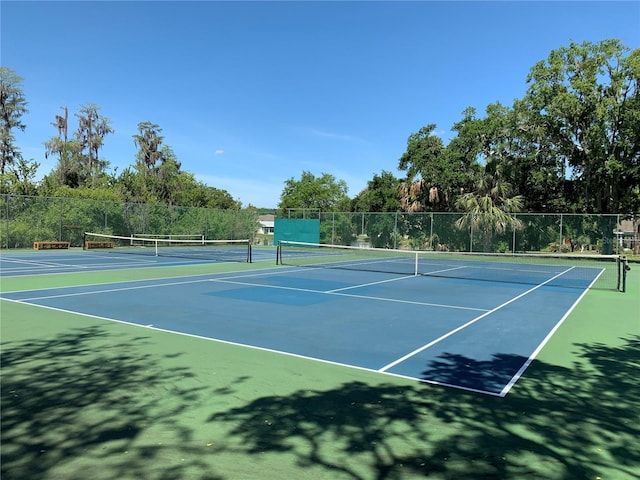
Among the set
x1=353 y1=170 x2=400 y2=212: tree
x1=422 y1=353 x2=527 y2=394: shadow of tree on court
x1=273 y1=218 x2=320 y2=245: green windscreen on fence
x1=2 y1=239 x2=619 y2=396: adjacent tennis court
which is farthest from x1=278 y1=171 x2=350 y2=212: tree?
x1=422 y1=353 x2=527 y2=394: shadow of tree on court

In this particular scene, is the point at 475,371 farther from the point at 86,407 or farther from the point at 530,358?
the point at 86,407

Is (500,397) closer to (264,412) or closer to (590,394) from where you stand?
(590,394)

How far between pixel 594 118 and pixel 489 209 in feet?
27.0

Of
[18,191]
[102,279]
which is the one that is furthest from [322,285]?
[18,191]

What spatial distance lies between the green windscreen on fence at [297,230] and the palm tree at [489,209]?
11.1 meters

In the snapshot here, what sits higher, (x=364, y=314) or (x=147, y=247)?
(x=147, y=247)

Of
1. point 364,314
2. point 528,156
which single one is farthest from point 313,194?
point 364,314

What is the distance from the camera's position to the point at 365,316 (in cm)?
922

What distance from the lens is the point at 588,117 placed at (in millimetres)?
29578

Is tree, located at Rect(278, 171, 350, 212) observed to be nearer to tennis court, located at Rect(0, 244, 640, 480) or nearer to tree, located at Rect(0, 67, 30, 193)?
tree, located at Rect(0, 67, 30, 193)

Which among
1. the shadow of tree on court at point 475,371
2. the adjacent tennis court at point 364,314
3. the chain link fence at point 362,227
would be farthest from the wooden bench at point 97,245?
the shadow of tree on court at point 475,371

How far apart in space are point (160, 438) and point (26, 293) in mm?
9206

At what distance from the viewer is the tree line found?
28.7 metres

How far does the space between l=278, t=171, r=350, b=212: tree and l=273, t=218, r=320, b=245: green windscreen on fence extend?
21.9 metres
